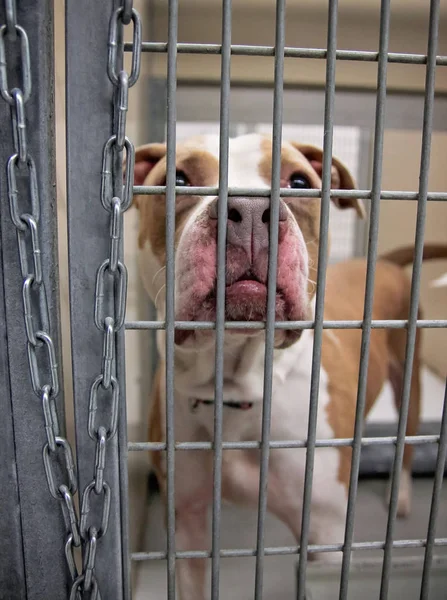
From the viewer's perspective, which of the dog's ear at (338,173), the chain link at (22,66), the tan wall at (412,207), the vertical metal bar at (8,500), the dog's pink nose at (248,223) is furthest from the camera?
the tan wall at (412,207)

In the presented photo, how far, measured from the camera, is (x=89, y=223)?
0.57 meters

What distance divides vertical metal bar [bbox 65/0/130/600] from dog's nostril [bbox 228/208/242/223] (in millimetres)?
211

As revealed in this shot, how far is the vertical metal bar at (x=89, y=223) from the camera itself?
54cm

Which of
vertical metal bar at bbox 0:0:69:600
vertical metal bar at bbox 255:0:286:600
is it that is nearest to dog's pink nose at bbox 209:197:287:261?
vertical metal bar at bbox 255:0:286:600

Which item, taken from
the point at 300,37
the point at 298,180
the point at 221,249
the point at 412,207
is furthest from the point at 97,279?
the point at 412,207

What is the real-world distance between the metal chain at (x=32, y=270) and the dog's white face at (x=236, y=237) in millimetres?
272

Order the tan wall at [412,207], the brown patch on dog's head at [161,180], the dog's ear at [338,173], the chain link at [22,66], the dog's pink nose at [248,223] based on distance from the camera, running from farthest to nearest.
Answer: the tan wall at [412,207] → the dog's ear at [338,173] → the brown patch on dog's head at [161,180] → the dog's pink nose at [248,223] → the chain link at [22,66]

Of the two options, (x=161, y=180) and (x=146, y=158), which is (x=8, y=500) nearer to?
(x=161, y=180)

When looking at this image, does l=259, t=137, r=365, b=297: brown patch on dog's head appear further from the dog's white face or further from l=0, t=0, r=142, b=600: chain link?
l=0, t=0, r=142, b=600: chain link

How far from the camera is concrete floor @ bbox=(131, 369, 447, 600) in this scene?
0.81 meters

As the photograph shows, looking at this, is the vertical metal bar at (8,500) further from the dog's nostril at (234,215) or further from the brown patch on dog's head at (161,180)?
the brown patch on dog's head at (161,180)

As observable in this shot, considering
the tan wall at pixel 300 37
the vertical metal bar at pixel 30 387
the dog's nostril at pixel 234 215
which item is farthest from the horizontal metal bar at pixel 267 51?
the tan wall at pixel 300 37

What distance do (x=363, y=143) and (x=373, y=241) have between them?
1.62 meters

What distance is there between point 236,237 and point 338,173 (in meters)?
0.52
